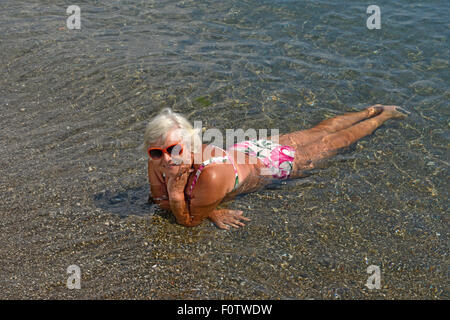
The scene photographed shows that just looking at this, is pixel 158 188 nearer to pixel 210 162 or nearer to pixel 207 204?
pixel 207 204

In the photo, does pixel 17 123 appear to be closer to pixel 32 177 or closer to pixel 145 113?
pixel 32 177

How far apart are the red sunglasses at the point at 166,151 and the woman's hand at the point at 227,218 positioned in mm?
1316

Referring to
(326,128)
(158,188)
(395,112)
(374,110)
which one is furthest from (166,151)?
(395,112)

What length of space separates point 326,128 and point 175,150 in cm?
343

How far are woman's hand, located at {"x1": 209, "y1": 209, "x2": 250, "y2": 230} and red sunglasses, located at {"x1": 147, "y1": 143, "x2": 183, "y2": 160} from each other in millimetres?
1316

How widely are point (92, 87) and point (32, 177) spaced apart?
2.93 meters

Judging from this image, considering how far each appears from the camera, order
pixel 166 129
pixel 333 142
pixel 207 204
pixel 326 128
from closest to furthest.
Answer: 1. pixel 166 129
2. pixel 207 204
3. pixel 333 142
4. pixel 326 128

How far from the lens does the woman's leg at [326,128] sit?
261 inches

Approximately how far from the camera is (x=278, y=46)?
995cm

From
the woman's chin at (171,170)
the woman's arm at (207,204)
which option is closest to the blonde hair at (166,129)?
the woman's chin at (171,170)

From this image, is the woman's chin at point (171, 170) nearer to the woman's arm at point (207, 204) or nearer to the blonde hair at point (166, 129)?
the woman's arm at point (207, 204)

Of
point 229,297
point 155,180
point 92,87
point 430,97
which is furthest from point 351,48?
point 229,297

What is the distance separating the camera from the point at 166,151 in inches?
177

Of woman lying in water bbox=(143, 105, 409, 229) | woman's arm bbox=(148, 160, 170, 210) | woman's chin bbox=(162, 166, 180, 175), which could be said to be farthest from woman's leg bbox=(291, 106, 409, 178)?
woman's chin bbox=(162, 166, 180, 175)
